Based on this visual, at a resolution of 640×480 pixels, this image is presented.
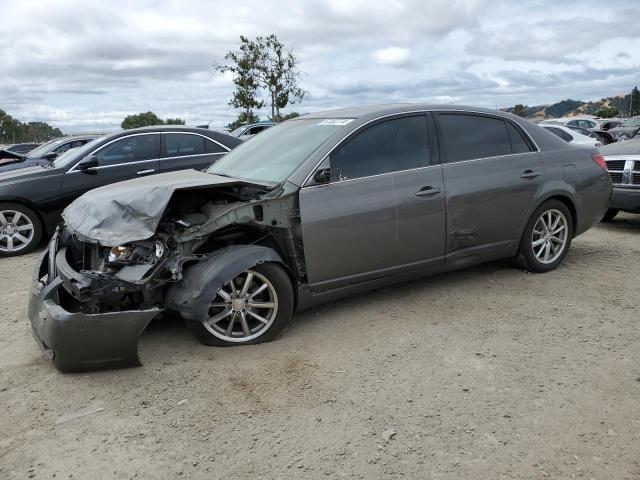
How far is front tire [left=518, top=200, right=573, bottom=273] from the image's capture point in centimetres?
523

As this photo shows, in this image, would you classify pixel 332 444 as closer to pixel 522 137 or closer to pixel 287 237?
pixel 287 237

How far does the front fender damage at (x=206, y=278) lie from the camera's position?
11.9 ft

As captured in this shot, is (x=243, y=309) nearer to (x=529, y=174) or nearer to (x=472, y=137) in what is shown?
(x=472, y=137)

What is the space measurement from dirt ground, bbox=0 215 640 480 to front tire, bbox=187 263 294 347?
0.35 ft

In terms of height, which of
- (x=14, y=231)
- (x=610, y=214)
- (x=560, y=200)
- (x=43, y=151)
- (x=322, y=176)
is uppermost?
(x=43, y=151)

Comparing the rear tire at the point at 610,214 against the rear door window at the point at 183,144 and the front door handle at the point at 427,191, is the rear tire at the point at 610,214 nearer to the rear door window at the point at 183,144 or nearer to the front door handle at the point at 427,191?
the front door handle at the point at 427,191

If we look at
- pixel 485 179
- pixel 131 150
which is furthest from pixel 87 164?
pixel 485 179

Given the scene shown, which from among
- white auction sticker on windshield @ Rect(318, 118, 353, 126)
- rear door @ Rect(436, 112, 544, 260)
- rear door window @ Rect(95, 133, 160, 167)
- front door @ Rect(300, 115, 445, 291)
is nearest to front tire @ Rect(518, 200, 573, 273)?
rear door @ Rect(436, 112, 544, 260)

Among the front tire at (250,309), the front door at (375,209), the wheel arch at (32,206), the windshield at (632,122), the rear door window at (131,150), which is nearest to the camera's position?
the front tire at (250,309)

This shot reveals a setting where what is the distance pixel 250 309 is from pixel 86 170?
4670mm

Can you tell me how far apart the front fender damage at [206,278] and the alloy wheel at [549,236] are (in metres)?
2.84

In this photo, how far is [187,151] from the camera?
8117 millimetres

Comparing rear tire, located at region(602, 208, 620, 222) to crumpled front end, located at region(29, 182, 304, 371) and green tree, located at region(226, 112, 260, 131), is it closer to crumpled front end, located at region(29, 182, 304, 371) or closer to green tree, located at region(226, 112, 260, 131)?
crumpled front end, located at region(29, 182, 304, 371)

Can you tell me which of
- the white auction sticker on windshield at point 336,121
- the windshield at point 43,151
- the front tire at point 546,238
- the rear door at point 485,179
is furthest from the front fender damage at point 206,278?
the windshield at point 43,151
